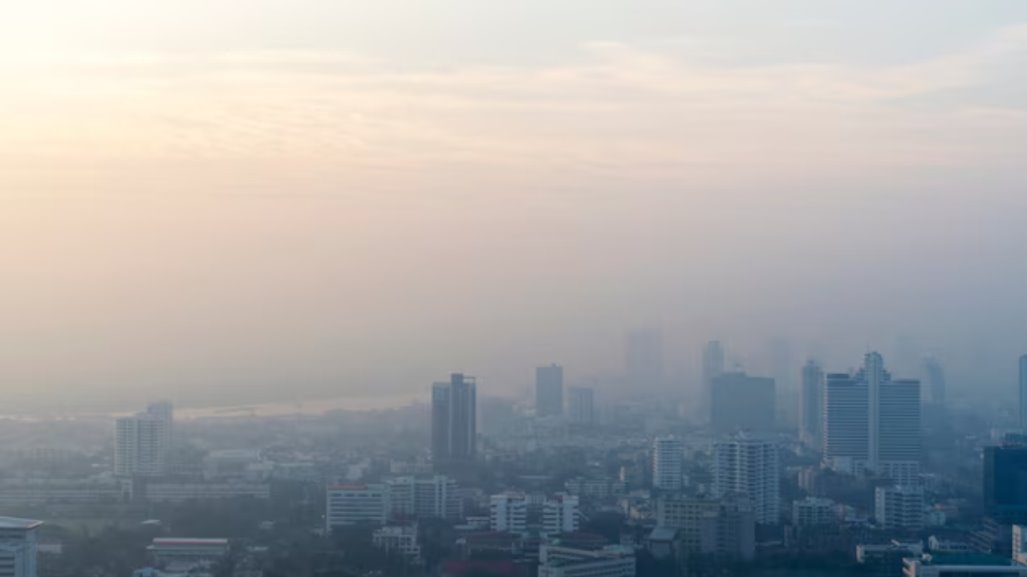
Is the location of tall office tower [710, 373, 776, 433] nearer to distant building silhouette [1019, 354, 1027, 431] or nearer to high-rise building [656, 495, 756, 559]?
distant building silhouette [1019, 354, 1027, 431]

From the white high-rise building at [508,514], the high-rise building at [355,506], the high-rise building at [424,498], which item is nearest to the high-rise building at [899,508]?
the white high-rise building at [508,514]

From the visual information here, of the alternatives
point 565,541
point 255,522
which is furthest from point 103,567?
point 565,541

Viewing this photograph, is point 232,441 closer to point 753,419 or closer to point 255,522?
point 255,522

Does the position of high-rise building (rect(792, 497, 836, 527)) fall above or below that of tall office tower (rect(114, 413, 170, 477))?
below

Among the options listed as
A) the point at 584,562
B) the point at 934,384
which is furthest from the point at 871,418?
the point at 584,562

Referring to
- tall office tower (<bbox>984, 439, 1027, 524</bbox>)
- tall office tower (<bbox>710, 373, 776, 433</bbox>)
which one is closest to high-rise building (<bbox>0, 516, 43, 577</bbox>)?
tall office tower (<bbox>984, 439, 1027, 524</bbox>)

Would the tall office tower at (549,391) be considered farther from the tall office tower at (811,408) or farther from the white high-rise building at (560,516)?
the white high-rise building at (560,516)

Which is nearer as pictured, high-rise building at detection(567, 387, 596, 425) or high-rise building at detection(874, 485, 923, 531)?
high-rise building at detection(874, 485, 923, 531)
